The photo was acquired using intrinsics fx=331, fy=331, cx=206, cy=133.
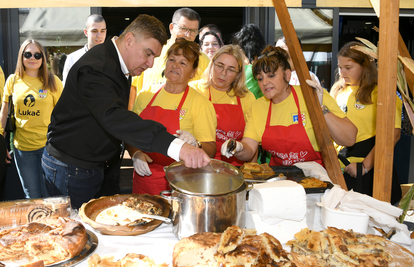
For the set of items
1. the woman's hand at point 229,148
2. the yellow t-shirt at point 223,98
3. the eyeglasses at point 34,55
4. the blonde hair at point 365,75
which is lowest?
the woman's hand at point 229,148

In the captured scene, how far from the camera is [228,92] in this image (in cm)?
307

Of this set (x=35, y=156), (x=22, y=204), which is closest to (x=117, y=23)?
(x=35, y=156)

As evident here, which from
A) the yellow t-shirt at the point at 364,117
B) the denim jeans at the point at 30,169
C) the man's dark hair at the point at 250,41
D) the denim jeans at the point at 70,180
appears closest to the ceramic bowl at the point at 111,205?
the denim jeans at the point at 70,180

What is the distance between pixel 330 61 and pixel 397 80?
3.85 meters

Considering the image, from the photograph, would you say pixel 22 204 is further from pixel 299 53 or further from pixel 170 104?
pixel 299 53

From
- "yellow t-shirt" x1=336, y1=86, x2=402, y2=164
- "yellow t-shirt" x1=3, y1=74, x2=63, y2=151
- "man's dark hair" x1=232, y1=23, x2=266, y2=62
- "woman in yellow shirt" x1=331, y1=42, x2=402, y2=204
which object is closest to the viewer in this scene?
"woman in yellow shirt" x1=331, y1=42, x2=402, y2=204

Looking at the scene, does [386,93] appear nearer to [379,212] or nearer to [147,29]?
[379,212]

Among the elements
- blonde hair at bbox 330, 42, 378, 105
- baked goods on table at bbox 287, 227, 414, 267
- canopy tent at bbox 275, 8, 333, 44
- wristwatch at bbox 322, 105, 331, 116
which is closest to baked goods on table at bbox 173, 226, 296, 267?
baked goods on table at bbox 287, 227, 414, 267

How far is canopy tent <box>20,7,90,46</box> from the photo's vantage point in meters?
4.71

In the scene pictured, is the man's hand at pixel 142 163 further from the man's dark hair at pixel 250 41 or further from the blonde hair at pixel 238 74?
the man's dark hair at pixel 250 41

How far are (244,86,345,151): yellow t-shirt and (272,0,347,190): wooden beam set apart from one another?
1.00 ft

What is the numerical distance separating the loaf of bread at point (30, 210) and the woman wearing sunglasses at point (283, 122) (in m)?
1.25

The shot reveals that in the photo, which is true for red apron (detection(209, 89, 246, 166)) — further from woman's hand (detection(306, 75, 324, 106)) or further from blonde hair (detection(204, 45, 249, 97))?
woman's hand (detection(306, 75, 324, 106))

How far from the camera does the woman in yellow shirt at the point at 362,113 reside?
2643mm
